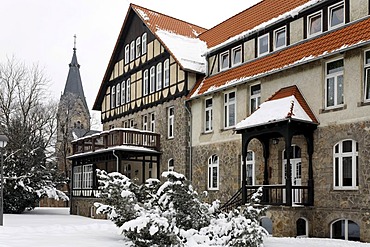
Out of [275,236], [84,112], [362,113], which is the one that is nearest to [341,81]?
[362,113]

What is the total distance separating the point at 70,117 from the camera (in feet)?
177

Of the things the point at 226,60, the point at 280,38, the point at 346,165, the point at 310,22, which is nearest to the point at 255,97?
the point at 280,38

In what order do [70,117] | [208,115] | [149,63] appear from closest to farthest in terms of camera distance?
[208,115], [149,63], [70,117]

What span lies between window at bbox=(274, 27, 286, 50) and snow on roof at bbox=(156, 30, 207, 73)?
5186mm

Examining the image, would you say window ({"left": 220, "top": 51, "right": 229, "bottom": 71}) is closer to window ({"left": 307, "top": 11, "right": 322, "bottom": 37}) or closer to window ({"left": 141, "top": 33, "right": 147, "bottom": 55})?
window ({"left": 307, "top": 11, "right": 322, "bottom": 37})

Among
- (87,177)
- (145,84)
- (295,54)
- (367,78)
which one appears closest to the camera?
(367,78)

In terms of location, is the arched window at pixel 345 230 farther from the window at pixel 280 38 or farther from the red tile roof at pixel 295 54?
the window at pixel 280 38

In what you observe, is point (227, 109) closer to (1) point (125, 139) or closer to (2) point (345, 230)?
(1) point (125, 139)

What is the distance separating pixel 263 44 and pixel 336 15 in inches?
154

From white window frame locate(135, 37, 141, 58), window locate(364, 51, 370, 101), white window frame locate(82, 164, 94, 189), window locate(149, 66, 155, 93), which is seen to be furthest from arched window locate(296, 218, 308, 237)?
white window frame locate(82, 164, 94, 189)

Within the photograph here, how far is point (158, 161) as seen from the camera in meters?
25.7

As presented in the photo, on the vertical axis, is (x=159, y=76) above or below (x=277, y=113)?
above

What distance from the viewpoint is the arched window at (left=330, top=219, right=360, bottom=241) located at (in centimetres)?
1466

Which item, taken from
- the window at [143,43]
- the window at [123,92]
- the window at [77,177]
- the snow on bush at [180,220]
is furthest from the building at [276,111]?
the window at [77,177]
